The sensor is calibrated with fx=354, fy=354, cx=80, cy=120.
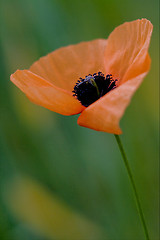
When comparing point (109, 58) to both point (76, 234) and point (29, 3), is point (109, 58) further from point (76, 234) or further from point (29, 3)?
point (29, 3)

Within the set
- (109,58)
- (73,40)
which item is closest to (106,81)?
(109,58)

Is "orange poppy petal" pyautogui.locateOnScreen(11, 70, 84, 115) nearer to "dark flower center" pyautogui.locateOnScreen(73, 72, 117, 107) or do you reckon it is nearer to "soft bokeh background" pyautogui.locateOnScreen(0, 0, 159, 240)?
"dark flower center" pyautogui.locateOnScreen(73, 72, 117, 107)

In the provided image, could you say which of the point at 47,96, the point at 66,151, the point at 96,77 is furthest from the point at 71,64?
the point at 66,151

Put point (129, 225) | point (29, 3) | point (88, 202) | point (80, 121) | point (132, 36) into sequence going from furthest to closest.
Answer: point (29, 3) < point (88, 202) < point (129, 225) < point (132, 36) < point (80, 121)

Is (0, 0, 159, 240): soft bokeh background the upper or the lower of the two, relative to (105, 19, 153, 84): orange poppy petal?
lower

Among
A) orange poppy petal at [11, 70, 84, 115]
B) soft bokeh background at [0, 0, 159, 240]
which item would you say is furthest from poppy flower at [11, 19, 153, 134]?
soft bokeh background at [0, 0, 159, 240]

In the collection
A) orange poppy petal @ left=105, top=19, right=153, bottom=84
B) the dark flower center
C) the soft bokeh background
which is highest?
orange poppy petal @ left=105, top=19, right=153, bottom=84

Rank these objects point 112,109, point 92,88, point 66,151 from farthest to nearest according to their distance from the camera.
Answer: point 66,151, point 92,88, point 112,109

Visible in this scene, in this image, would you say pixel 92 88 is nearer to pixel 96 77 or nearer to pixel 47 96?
pixel 96 77
